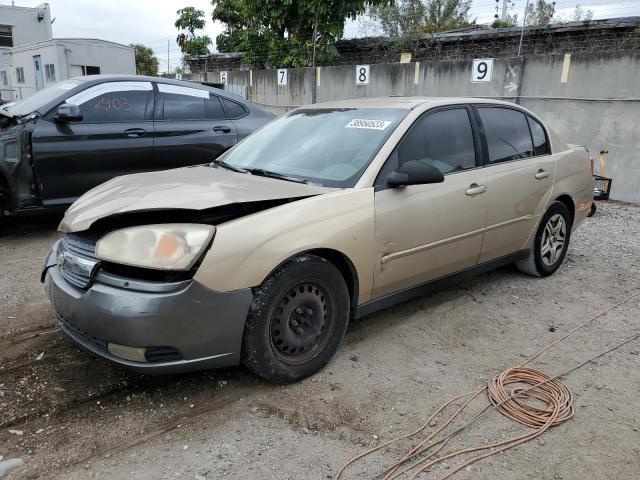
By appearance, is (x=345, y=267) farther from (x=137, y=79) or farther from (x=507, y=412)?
(x=137, y=79)

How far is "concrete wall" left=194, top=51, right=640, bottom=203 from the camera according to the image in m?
8.19

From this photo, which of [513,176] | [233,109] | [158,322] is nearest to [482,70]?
[233,109]

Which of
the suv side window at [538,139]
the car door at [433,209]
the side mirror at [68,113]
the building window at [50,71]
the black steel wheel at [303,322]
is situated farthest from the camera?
the building window at [50,71]

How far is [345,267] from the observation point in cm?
324

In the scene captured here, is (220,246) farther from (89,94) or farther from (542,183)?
(89,94)

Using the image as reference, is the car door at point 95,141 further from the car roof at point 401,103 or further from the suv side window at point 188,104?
the car roof at point 401,103

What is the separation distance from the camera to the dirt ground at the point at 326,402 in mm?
2441

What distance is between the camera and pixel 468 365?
11.1 feet

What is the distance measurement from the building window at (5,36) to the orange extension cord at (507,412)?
41245 millimetres

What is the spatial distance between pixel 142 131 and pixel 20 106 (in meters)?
1.35

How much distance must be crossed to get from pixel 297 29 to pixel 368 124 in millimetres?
12947

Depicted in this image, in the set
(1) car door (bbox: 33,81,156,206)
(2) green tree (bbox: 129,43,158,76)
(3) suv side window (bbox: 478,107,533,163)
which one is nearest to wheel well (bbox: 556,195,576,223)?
(3) suv side window (bbox: 478,107,533,163)

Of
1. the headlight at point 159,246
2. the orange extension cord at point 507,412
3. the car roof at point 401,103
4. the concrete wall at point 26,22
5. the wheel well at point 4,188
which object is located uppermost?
the concrete wall at point 26,22

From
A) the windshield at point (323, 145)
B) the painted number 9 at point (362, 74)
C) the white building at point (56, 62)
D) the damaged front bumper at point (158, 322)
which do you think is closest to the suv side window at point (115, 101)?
the windshield at point (323, 145)
